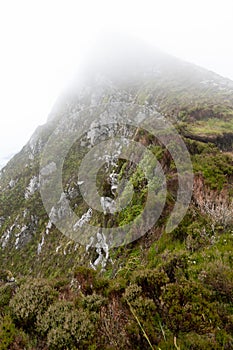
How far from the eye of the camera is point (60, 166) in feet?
187

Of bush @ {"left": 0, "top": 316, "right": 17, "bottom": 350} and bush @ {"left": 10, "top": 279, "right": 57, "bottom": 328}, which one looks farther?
bush @ {"left": 10, "top": 279, "right": 57, "bottom": 328}

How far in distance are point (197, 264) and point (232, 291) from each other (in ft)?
6.90

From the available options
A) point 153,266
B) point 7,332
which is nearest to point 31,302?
point 7,332

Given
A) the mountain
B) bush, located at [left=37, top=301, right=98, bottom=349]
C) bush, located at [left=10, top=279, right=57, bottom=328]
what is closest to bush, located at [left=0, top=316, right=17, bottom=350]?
the mountain

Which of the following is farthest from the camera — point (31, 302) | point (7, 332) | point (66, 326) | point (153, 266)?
point (153, 266)

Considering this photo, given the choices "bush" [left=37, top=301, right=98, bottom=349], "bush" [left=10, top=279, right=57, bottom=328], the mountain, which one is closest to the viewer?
"bush" [left=37, top=301, right=98, bottom=349]

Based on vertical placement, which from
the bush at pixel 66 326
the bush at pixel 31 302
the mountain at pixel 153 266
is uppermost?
the bush at pixel 31 302

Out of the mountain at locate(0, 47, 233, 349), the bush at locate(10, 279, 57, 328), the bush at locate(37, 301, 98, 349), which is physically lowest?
the mountain at locate(0, 47, 233, 349)

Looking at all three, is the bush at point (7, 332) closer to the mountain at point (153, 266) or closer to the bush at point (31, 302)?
the mountain at point (153, 266)

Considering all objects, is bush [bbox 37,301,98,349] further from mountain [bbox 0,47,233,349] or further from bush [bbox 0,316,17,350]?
bush [bbox 0,316,17,350]

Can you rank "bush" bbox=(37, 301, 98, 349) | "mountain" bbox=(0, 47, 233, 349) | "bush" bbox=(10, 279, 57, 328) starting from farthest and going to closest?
1. "bush" bbox=(10, 279, 57, 328)
2. "mountain" bbox=(0, 47, 233, 349)
3. "bush" bbox=(37, 301, 98, 349)

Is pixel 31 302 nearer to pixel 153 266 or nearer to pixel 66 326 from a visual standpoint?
pixel 66 326

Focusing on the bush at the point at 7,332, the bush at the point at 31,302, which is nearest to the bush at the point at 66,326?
the bush at the point at 31,302

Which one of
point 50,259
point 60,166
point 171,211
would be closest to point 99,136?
point 60,166
